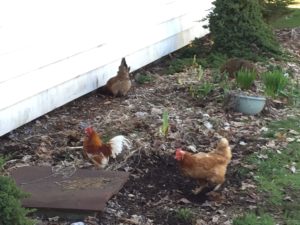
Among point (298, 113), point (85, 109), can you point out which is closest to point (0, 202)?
point (85, 109)

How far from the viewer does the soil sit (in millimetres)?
A: 4953

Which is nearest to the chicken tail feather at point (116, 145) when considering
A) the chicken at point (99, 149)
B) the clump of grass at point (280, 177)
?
the chicken at point (99, 149)

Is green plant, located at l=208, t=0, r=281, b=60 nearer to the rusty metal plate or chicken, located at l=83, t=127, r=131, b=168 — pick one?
chicken, located at l=83, t=127, r=131, b=168

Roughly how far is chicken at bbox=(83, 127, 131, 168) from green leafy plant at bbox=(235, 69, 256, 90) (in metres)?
2.49

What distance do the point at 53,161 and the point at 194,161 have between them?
1.26 meters

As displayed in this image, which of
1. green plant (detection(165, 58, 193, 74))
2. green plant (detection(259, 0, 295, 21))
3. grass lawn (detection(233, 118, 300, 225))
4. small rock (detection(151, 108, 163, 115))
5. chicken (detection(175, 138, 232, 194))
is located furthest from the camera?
green plant (detection(259, 0, 295, 21))

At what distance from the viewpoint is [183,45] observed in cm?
1112

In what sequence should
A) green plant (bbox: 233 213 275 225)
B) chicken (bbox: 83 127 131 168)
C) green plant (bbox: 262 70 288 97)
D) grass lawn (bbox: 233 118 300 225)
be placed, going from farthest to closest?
green plant (bbox: 262 70 288 97)
chicken (bbox: 83 127 131 168)
grass lawn (bbox: 233 118 300 225)
green plant (bbox: 233 213 275 225)

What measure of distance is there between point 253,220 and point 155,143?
1592 mm

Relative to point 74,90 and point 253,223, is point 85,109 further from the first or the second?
point 253,223

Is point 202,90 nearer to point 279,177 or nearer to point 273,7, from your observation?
point 279,177

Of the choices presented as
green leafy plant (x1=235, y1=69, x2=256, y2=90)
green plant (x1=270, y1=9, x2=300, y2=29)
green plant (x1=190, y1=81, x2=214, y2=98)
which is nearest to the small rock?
green plant (x1=190, y1=81, x2=214, y2=98)

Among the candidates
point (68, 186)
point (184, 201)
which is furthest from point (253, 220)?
point (68, 186)

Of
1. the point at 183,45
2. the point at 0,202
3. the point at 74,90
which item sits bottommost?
the point at 183,45
